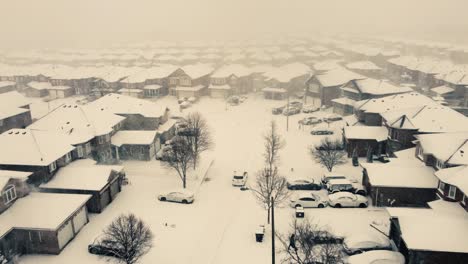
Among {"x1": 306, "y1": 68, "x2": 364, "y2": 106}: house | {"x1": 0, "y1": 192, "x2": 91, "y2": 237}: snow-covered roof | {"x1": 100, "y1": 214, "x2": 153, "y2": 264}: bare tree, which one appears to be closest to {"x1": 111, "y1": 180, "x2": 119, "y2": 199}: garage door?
{"x1": 0, "y1": 192, "x2": 91, "y2": 237}: snow-covered roof

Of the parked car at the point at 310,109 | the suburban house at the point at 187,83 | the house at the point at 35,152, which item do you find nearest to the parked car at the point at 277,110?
the parked car at the point at 310,109

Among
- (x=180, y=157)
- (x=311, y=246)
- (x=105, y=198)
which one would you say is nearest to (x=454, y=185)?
(x=311, y=246)

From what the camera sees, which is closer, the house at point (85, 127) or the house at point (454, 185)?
the house at point (454, 185)

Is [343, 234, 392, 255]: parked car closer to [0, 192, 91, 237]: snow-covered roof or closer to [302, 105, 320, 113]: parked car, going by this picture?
[0, 192, 91, 237]: snow-covered roof

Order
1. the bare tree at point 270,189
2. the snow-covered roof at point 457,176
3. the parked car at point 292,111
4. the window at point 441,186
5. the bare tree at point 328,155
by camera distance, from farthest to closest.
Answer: the parked car at point 292,111, the bare tree at point 328,155, the bare tree at point 270,189, the window at point 441,186, the snow-covered roof at point 457,176

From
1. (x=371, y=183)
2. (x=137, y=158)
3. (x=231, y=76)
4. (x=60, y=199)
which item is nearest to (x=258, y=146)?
(x=137, y=158)

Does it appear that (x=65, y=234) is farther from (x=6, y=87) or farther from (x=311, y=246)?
(x=6, y=87)

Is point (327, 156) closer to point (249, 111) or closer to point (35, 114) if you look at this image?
point (249, 111)

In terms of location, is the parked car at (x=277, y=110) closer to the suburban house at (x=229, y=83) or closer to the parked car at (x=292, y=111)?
the parked car at (x=292, y=111)
